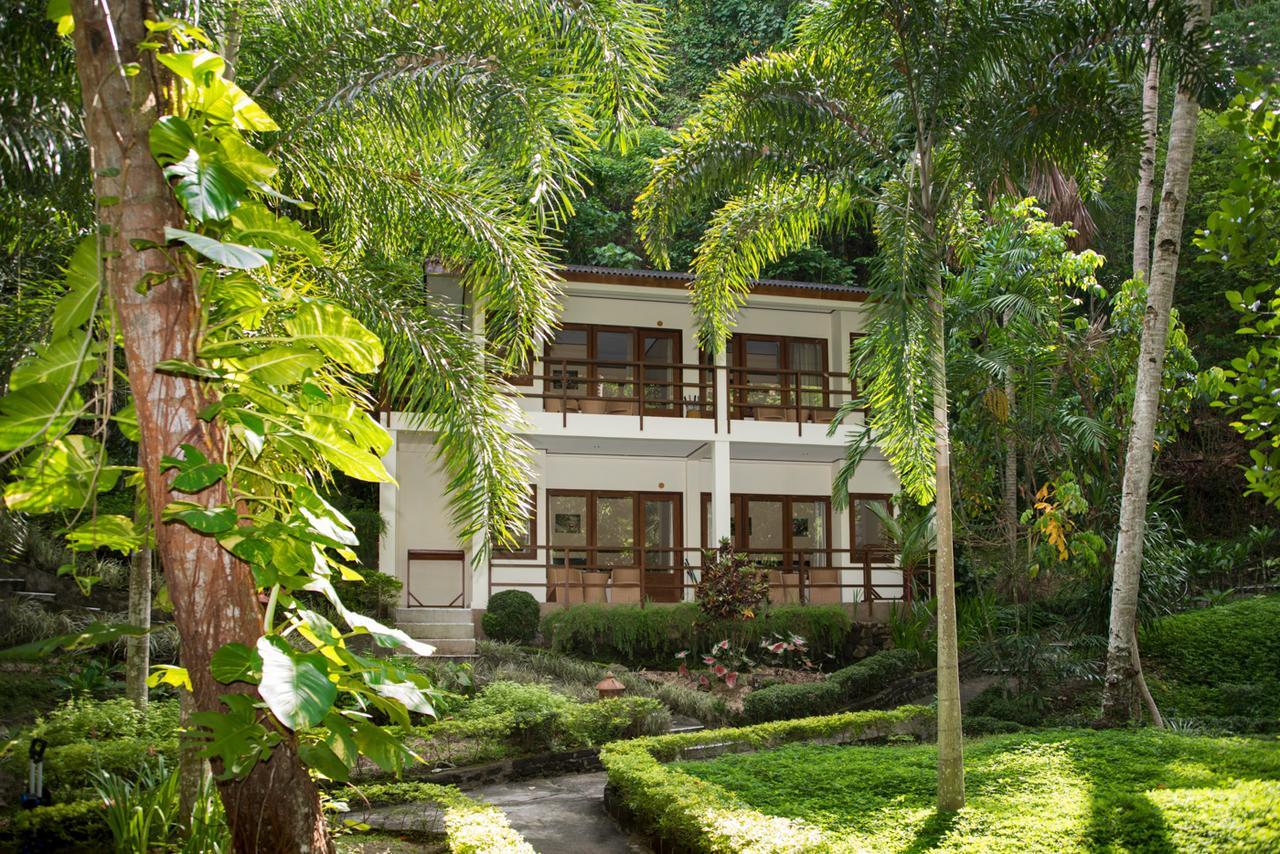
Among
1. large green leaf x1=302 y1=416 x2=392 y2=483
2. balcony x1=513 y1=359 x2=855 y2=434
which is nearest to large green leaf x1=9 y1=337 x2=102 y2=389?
large green leaf x1=302 y1=416 x2=392 y2=483

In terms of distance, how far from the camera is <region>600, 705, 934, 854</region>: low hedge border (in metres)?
6.16

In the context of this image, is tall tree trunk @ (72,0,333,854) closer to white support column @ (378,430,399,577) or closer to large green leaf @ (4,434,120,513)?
large green leaf @ (4,434,120,513)

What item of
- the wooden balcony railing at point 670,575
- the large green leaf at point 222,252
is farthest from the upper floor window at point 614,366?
the large green leaf at point 222,252

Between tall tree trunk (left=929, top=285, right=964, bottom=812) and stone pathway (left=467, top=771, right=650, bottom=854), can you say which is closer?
tall tree trunk (left=929, top=285, right=964, bottom=812)

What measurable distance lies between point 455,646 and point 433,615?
47.6 inches

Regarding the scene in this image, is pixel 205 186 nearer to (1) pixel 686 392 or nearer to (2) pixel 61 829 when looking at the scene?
(2) pixel 61 829

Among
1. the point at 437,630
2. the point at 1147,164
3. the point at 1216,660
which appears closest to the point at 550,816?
the point at 437,630

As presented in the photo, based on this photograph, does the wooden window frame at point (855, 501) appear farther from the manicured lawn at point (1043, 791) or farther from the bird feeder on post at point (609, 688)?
the manicured lawn at point (1043, 791)

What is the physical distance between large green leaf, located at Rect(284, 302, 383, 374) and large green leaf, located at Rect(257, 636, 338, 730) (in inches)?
46.0

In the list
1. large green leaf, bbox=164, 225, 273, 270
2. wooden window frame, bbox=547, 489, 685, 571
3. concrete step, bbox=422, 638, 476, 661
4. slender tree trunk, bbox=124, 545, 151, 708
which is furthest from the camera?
wooden window frame, bbox=547, 489, 685, 571

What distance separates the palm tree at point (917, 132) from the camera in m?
7.43

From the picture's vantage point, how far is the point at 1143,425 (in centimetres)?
1041

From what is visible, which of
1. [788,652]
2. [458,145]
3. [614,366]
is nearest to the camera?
[458,145]

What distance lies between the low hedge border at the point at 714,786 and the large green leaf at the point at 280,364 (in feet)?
11.7
